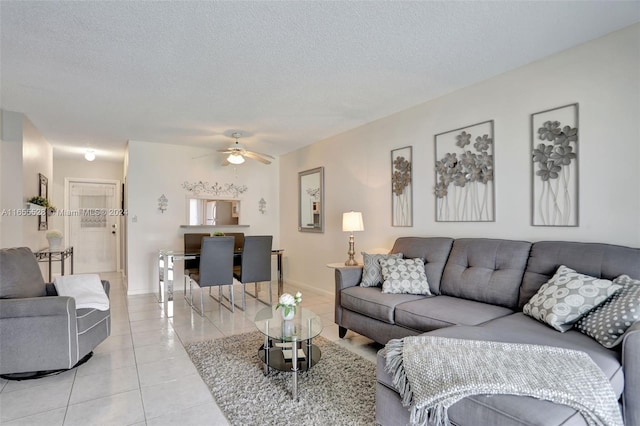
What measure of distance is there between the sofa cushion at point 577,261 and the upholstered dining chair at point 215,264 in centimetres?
322

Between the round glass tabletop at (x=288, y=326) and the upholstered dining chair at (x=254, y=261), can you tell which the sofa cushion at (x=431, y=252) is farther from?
the upholstered dining chair at (x=254, y=261)

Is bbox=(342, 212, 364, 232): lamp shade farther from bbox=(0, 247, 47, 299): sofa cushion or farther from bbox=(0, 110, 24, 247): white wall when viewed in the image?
bbox=(0, 110, 24, 247): white wall

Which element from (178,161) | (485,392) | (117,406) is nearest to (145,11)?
(117,406)

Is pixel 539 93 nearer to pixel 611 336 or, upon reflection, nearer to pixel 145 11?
pixel 611 336

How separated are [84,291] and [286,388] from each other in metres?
1.86

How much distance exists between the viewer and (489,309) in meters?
2.41

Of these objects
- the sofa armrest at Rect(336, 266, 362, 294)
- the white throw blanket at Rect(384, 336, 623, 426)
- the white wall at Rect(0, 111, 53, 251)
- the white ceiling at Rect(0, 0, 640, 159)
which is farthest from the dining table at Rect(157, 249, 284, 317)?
the white throw blanket at Rect(384, 336, 623, 426)

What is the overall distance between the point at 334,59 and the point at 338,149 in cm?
228

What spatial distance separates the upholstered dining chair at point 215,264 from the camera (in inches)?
163

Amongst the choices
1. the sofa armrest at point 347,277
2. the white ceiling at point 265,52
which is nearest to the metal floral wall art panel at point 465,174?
the white ceiling at point 265,52

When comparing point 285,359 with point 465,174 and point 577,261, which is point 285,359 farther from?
point 465,174

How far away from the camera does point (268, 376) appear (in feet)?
8.06

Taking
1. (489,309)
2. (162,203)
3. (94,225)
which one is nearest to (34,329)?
(489,309)

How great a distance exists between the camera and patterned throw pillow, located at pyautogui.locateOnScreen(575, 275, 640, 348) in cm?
169
